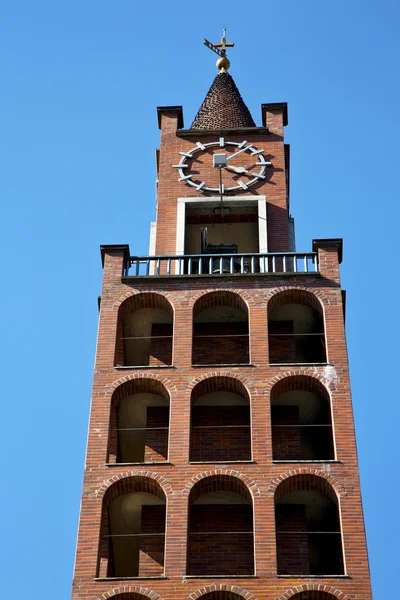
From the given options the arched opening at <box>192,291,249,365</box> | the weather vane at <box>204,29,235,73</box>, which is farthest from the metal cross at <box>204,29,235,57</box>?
the arched opening at <box>192,291,249,365</box>

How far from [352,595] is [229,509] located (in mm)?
5179

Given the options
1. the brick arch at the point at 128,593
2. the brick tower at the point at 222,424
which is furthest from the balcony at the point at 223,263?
the brick arch at the point at 128,593

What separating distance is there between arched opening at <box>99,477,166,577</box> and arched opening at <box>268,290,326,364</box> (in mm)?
5604

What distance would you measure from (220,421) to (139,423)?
7.77 ft

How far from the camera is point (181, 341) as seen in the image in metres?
35.2

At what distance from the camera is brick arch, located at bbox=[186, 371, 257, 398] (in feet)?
111

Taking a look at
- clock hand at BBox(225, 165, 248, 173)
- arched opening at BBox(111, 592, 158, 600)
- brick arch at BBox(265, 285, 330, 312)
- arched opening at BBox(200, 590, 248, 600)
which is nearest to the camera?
arched opening at BBox(200, 590, 248, 600)

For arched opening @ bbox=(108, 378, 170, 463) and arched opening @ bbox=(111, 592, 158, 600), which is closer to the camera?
arched opening @ bbox=(111, 592, 158, 600)

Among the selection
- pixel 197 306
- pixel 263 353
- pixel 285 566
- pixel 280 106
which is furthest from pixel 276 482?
pixel 280 106

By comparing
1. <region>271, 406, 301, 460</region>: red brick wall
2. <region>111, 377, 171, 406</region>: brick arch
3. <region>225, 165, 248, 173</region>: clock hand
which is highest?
<region>225, 165, 248, 173</region>: clock hand

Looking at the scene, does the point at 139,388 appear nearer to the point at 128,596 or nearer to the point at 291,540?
the point at 291,540

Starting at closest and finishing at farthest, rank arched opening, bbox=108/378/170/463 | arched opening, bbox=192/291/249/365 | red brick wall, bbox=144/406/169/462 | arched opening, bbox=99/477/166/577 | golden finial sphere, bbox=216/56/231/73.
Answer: arched opening, bbox=99/477/166/577 < arched opening, bbox=108/378/170/463 < red brick wall, bbox=144/406/169/462 < arched opening, bbox=192/291/249/365 < golden finial sphere, bbox=216/56/231/73

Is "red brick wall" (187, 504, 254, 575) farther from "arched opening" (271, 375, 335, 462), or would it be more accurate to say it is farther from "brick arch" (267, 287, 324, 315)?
"brick arch" (267, 287, 324, 315)

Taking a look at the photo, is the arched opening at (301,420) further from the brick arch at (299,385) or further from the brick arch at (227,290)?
the brick arch at (227,290)
